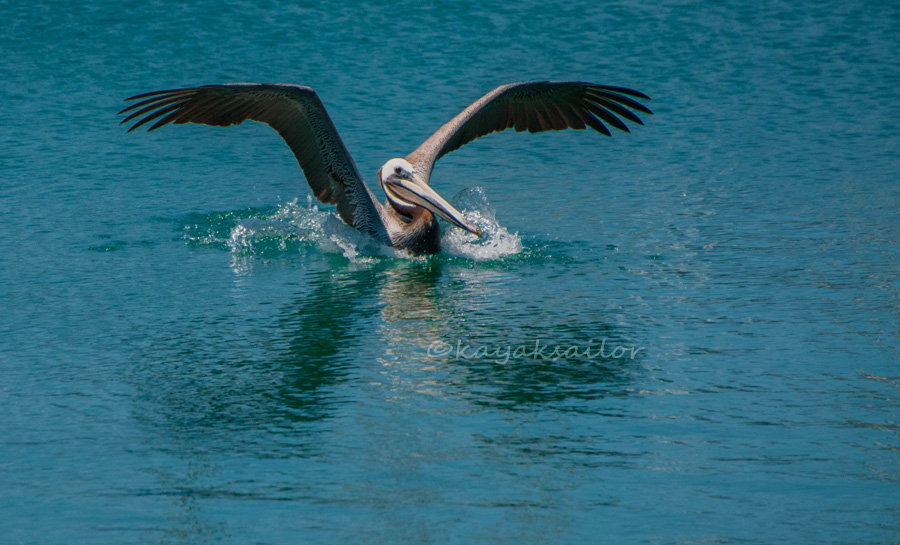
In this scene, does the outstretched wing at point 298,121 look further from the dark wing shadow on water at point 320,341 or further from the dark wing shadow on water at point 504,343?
the dark wing shadow on water at point 504,343

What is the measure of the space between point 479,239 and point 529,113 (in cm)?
136

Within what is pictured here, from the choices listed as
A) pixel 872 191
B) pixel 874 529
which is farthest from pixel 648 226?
pixel 874 529

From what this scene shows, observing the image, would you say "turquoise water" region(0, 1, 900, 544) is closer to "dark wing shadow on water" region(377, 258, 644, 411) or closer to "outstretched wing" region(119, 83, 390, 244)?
"dark wing shadow on water" region(377, 258, 644, 411)

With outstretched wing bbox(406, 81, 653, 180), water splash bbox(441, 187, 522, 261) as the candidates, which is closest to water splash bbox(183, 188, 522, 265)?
water splash bbox(441, 187, 522, 261)

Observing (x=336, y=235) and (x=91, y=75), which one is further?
(x=91, y=75)

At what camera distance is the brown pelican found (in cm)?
798

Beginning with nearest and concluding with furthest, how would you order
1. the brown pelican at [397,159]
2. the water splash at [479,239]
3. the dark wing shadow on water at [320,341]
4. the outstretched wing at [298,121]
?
1. the dark wing shadow on water at [320,341]
2. the outstretched wing at [298,121]
3. the brown pelican at [397,159]
4. the water splash at [479,239]

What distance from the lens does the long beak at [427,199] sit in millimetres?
8297

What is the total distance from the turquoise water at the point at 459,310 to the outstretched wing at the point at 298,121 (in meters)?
0.21

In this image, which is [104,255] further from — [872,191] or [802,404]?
[872,191]

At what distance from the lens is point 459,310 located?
6.86 metres

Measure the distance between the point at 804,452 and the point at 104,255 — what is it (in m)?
5.11

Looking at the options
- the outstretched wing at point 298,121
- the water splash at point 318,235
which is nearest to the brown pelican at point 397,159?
the outstretched wing at point 298,121

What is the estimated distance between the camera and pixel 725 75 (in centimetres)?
1366
